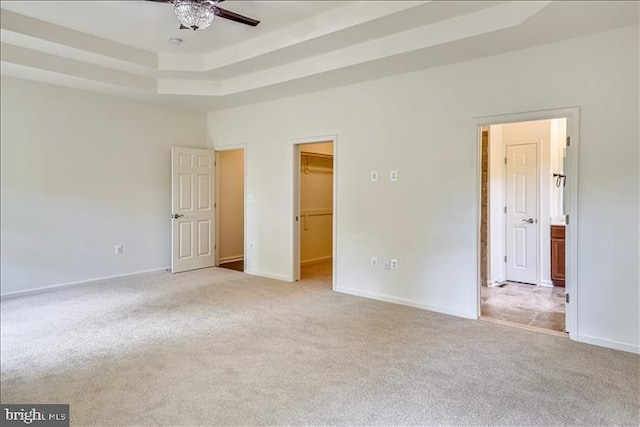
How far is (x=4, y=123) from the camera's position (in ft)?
15.1

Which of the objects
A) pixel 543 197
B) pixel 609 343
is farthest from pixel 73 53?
pixel 543 197

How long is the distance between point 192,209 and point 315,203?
2262mm

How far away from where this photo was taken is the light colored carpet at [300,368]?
2283mm

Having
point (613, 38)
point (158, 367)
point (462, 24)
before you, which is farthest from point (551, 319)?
point (158, 367)

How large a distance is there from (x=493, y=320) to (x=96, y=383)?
11.6 feet

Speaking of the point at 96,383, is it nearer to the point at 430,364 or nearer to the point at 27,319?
the point at 27,319

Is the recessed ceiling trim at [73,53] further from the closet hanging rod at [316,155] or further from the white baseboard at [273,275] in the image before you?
the white baseboard at [273,275]

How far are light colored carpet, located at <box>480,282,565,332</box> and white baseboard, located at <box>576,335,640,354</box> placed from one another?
275mm

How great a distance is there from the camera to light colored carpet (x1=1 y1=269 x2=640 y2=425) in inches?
89.9

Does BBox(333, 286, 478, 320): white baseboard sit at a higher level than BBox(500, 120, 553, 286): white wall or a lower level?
lower

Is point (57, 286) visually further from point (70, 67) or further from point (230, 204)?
point (230, 204)

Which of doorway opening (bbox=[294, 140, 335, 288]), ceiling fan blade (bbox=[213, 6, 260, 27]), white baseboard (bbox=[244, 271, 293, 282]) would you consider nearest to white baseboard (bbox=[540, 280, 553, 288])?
doorway opening (bbox=[294, 140, 335, 288])

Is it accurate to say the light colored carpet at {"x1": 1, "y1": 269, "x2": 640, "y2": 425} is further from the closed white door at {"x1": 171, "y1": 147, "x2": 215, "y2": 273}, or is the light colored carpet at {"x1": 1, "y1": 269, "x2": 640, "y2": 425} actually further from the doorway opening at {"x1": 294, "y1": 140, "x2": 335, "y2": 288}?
the doorway opening at {"x1": 294, "y1": 140, "x2": 335, "y2": 288}

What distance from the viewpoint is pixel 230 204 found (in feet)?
24.2
